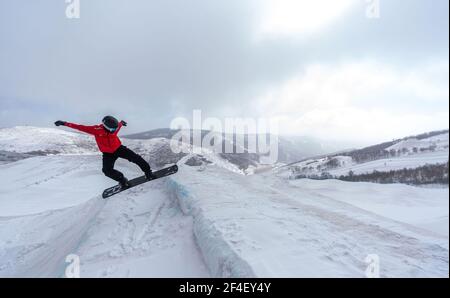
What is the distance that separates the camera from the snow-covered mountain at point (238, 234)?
5.72 m

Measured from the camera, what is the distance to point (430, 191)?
37.8ft

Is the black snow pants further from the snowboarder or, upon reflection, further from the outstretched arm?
the outstretched arm

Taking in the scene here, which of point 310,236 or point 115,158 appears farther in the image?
point 115,158

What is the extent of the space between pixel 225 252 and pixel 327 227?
3.53 meters

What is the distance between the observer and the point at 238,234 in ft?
22.1

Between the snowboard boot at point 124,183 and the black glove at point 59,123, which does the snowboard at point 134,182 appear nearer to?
the snowboard boot at point 124,183

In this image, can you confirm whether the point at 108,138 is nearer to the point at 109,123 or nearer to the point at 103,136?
the point at 103,136

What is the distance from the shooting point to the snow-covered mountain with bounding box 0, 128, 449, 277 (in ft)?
18.8

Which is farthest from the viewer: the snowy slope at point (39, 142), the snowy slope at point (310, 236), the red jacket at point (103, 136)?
the snowy slope at point (39, 142)

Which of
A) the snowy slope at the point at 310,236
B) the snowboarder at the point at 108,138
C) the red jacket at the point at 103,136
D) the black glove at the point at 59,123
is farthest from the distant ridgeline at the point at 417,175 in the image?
the black glove at the point at 59,123

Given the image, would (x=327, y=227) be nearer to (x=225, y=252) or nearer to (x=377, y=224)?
(x=377, y=224)

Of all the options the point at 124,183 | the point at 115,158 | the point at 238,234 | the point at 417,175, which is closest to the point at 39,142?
the point at 124,183

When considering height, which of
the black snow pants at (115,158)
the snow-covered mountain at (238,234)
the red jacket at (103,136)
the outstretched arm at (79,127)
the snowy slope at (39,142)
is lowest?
the snow-covered mountain at (238,234)
